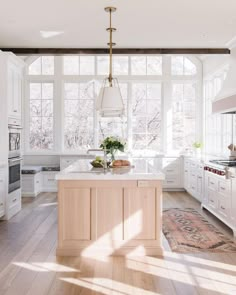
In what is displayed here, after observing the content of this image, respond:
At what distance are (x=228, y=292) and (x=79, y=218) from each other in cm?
164

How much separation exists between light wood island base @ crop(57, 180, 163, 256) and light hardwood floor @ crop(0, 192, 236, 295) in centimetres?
13

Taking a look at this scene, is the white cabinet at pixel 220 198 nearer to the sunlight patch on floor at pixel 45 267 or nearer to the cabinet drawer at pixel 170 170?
the cabinet drawer at pixel 170 170

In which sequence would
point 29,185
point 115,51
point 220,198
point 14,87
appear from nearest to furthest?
point 220,198 → point 14,87 → point 115,51 → point 29,185

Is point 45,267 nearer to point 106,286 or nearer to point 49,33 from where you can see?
point 106,286

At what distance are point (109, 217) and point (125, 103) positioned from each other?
200 inches

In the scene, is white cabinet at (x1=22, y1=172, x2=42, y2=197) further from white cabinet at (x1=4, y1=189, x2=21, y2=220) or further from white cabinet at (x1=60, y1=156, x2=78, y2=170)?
white cabinet at (x1=4, y1=189, x2=21, y2=220)

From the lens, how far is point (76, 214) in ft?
12.8

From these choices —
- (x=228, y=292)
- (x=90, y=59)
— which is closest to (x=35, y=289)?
(x=228, y=292)

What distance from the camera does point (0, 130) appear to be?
558 cm

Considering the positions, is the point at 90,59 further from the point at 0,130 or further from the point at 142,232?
the point at 142,232

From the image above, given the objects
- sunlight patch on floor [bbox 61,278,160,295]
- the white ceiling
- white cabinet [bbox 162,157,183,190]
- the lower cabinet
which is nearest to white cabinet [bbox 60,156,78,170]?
the lower cabinet

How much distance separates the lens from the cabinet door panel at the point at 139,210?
12.8 feet

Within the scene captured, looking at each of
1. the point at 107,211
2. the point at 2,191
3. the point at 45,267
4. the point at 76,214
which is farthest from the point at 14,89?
the point at 45,267

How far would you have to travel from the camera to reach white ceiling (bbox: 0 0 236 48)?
4.34 metres
